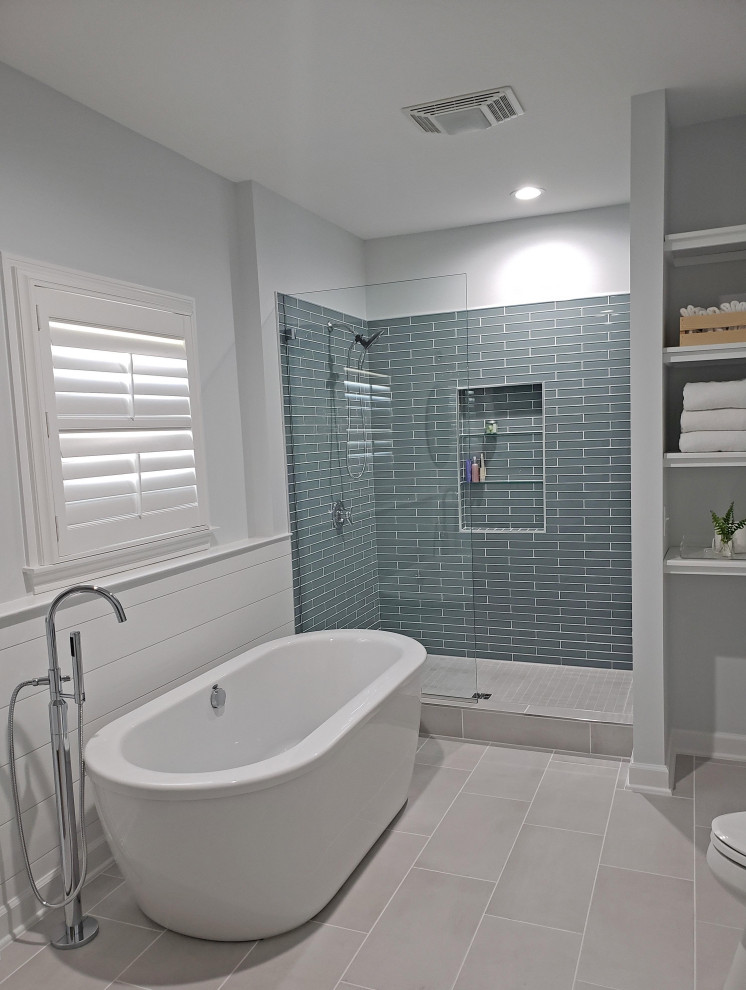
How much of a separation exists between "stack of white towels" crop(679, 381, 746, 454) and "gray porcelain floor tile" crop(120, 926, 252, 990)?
8.13 feet

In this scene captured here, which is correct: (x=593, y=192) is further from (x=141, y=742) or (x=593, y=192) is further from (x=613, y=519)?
(x=141, y=742)

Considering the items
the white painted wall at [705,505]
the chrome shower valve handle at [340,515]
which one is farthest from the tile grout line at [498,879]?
the chrome shower valve handle at [340,515]

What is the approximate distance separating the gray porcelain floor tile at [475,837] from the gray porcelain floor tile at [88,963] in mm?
1018

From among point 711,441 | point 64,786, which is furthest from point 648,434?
point 64,786

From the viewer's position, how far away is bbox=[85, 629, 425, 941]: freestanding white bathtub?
7.28 ft

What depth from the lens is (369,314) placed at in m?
3.96

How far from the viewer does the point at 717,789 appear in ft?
10.7

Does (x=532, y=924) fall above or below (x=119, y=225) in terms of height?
below

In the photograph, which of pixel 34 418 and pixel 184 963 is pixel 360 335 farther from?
pixel 184 963

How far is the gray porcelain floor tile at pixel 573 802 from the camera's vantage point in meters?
3.06

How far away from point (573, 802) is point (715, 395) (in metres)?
1.79

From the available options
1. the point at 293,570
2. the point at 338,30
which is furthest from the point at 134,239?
the point at 293,570

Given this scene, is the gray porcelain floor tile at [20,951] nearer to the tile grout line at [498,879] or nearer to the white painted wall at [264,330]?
the tile grout line at [498,879]

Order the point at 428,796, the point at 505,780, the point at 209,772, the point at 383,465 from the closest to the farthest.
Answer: the point at 209,772 < the point at 428,796 < the point at 505,780 < the point at 383,465
